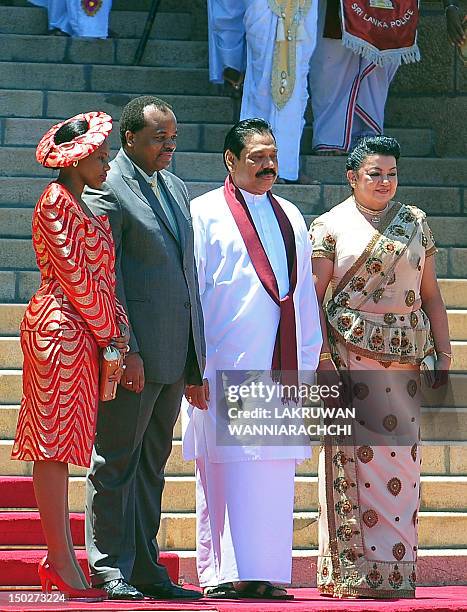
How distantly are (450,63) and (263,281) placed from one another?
548 centimetres

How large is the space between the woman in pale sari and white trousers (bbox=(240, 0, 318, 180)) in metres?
2.63

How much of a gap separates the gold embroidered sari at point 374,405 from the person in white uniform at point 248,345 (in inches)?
8.9

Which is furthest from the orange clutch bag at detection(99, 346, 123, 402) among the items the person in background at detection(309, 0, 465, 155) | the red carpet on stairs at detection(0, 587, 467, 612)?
the person in background at detection(309, 0, 465, 155)

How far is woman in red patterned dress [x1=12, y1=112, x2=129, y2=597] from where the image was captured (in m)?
5.51

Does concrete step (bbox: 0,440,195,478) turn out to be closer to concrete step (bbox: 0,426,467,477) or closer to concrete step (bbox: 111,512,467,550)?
concrete step (bbox: 0,426,467,477)

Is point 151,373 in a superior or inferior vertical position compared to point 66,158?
inferior

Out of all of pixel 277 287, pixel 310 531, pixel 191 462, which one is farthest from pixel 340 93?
Answer: pixel 277 287

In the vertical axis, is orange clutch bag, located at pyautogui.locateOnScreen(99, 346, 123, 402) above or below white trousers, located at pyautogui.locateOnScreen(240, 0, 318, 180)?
below

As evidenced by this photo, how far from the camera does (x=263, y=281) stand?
6395 millimetres

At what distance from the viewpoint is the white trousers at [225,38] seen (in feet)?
33.1

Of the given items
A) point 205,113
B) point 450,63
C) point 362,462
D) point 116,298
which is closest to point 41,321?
point 116,298

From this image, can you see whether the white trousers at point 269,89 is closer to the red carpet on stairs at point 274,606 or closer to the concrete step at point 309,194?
the concrete step at point 309,194

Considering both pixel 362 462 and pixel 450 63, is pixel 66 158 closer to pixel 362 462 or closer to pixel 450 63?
pixel 362 462

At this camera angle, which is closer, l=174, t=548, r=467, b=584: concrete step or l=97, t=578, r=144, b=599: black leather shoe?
l=97, t=578, r=144, b=599: black leather shoe
